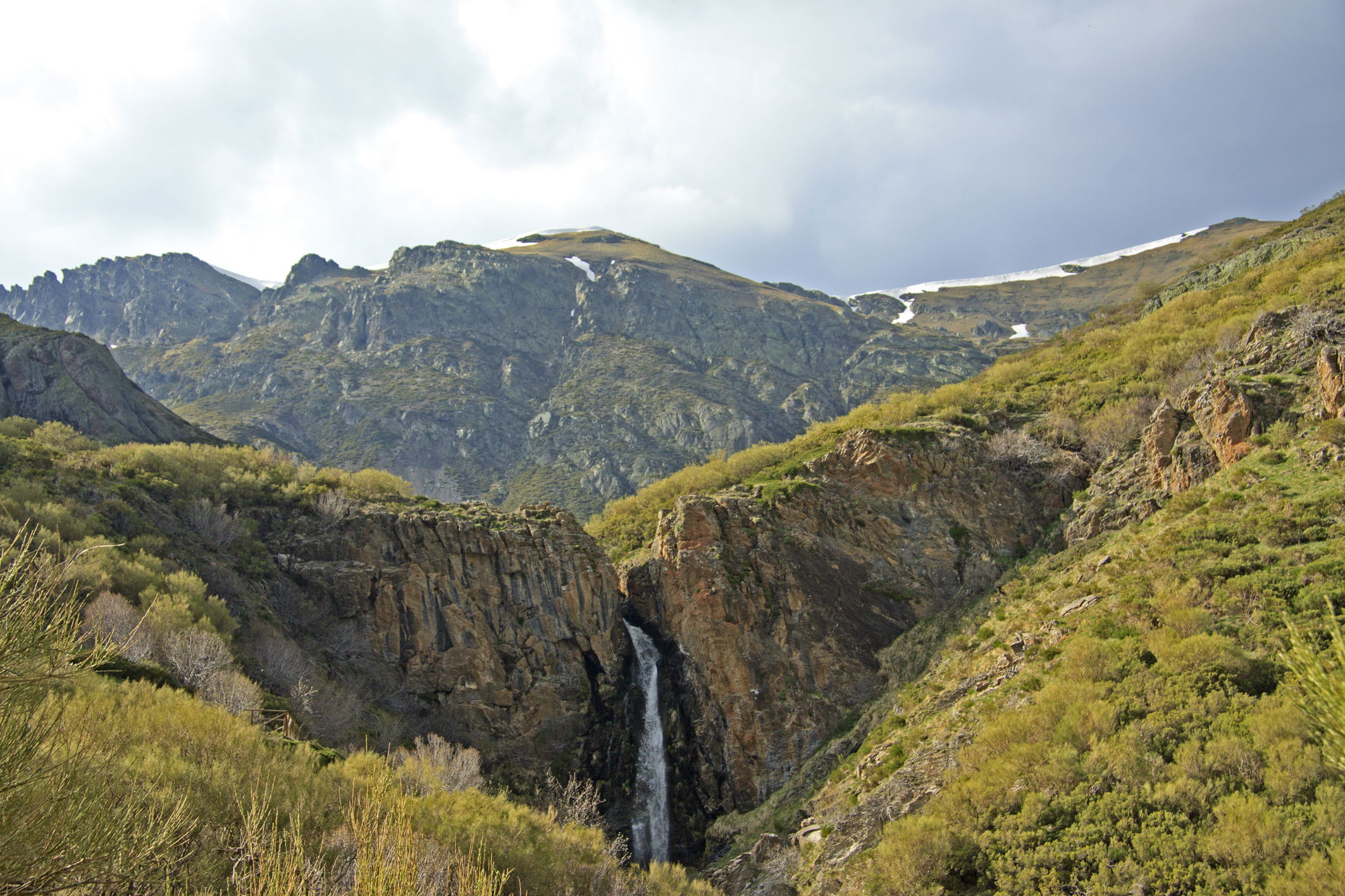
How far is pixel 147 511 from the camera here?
2912 centimetres

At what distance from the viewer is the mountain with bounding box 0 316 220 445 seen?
141ft

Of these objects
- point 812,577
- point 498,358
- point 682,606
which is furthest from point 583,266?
point 812,577

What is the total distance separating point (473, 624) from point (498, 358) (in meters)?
86.0

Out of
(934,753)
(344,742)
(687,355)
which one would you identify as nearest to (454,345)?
(687,355)

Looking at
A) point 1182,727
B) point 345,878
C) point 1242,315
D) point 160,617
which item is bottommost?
point 1182,727

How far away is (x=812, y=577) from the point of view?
114 ft

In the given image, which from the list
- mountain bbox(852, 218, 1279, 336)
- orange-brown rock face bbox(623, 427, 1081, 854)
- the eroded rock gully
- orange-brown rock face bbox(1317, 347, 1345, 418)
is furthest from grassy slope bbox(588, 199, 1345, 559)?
Result: mountain bbox(852, 218, 1279, 336)

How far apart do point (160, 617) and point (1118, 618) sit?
27.7 m

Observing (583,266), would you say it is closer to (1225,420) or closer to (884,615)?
(884,615)

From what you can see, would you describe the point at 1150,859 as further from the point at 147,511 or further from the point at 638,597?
the point at 147,511

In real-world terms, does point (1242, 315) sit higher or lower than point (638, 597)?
higher

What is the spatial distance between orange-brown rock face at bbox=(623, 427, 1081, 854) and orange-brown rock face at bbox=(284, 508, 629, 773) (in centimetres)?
464

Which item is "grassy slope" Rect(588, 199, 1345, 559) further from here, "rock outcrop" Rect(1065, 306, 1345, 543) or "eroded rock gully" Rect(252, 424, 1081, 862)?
"rock outcrop" Rect(1065, 306, 1345, 543)

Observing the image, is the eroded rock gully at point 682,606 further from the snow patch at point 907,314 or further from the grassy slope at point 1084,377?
the snow patch at point 907,314
